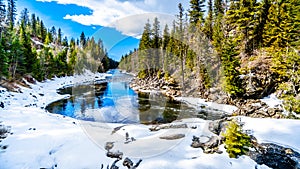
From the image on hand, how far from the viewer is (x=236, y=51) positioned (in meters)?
23.4

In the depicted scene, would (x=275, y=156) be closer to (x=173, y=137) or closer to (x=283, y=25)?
(x=173, y=137)

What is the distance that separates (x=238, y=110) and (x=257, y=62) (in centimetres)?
813

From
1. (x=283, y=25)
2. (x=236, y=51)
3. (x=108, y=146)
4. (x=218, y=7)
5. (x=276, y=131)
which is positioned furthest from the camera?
(x=218, y=7)

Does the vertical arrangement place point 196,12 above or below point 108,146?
above

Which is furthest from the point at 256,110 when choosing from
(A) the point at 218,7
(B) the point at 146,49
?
(B) the point at 146,49

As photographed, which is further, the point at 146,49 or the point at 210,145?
the point at 146,49

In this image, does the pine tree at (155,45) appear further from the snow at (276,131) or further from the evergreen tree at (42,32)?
the evergreen tree at (42,32)

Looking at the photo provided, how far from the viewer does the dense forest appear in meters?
19.8

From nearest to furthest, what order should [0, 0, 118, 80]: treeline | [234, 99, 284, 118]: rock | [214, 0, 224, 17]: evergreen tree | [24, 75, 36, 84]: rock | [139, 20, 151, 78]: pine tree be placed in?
1. [234, 99, 284, 118]: rock
2. [0, 0, 118, 80]: treeline
3. [24, 75, 36, 84]: rock
4. [214, 0, 224, 17]: evergreen tree
5. [139, 20, 151, 78]: pine tree

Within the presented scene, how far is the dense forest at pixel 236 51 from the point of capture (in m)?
19.8

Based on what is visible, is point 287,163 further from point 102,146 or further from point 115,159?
point 102,146

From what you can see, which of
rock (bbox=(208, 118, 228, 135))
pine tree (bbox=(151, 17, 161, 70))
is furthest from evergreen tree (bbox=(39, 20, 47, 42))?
rock (bbox=(208, 118, 228, 135))

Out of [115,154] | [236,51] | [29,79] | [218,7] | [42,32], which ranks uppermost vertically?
[42,32]

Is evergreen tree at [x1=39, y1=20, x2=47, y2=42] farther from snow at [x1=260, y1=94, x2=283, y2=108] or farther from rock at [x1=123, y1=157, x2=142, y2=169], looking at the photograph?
rock at [x1=123, y1=157, x2=142, y2=169]
